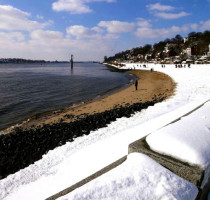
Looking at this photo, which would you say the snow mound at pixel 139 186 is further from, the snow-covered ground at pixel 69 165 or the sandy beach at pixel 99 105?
the sandy beach at pixel 99 105

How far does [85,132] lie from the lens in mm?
9398

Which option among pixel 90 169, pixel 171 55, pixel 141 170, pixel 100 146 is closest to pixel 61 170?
pixel 90 169

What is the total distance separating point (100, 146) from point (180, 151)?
12.6 ft

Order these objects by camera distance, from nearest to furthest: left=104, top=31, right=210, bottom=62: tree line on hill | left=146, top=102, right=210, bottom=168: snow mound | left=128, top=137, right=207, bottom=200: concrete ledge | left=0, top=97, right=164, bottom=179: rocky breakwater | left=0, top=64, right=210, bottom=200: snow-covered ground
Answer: left=128, top=137, right=207, bottom=200: concrete ledge < left=146, top=102, right=210, bottom=168: snow mound < left=0, top=64, right=210, bottom=200: snow-covered ground < left=0, top=97, right=164, bottom=179: rocky breakwater < left=104, top=31, right=210, bottom=62: tree line on hill

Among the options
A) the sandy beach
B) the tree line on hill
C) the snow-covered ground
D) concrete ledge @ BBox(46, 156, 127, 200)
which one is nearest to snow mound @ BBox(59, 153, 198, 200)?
the snow-covered ground

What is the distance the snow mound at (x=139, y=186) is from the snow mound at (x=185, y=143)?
1.60 feet

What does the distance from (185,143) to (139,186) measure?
1432 millimetres

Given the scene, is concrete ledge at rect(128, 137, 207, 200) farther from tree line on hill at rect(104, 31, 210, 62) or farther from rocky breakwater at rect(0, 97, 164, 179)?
tree line on hill at rect(104, 31, 210, 62)

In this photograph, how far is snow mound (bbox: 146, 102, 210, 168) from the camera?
3.53 metres

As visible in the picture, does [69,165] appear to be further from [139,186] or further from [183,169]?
[183,169]

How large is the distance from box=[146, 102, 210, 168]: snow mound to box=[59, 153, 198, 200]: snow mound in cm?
49

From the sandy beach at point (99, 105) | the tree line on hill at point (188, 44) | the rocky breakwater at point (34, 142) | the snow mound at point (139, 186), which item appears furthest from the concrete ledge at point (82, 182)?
the tree line on hill at point (188, 44)

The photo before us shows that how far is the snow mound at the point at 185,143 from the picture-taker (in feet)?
11.6

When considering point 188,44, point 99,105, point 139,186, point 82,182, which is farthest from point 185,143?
point 188,44
